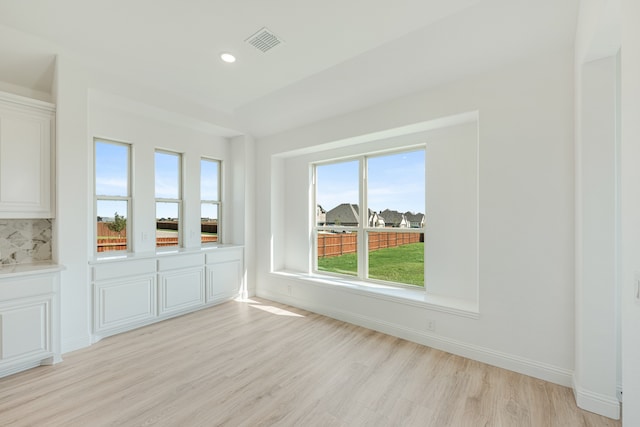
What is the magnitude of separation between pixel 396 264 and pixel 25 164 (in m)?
4.24

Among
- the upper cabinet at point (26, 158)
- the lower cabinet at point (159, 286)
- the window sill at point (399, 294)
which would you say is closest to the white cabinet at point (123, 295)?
the lower cabinet at point (159, 286)

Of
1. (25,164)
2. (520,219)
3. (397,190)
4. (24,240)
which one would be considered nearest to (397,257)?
(397,190)

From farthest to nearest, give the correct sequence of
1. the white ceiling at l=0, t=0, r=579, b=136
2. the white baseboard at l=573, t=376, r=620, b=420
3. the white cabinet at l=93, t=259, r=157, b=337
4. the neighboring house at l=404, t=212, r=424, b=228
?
the neighboring house at l=404, t=212, r=424, b=228, the white cabinet at l=93, t=259, r=157, b=337, the white ceiling at l=0, t=0, r=579, b=136, the white baseboard at l=573, t=376, r=620, b=420

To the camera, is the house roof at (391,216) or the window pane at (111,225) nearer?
the window pane at (111,225)

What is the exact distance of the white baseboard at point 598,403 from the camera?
6.11 ft

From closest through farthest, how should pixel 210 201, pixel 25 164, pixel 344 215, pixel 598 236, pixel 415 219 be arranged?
1. pixel 598 236
2. pixel 25 164
3. pixel 415 219
4. pixel 344 215
5. pixel 210 201

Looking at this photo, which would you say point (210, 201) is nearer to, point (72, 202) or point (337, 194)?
point (72, 202)

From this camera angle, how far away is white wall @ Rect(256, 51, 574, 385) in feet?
7.45

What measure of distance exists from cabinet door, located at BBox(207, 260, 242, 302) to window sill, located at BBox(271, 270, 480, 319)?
0.75 metres

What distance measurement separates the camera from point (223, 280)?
4.38 meters

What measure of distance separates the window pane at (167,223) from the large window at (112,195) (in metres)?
0.42

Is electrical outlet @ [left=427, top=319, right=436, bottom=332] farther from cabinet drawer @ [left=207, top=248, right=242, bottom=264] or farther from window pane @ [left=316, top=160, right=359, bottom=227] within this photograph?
cabinet drawer @ [left=207, top=248, right=242, bottom=264]

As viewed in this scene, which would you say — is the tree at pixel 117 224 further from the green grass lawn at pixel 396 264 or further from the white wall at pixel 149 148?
the green grass lawn at pixel 396 264

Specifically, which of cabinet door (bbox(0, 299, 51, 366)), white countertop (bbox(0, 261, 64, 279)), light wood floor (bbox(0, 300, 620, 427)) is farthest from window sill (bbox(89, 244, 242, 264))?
light wood floor (bbox(0, 300, 620, 427))
